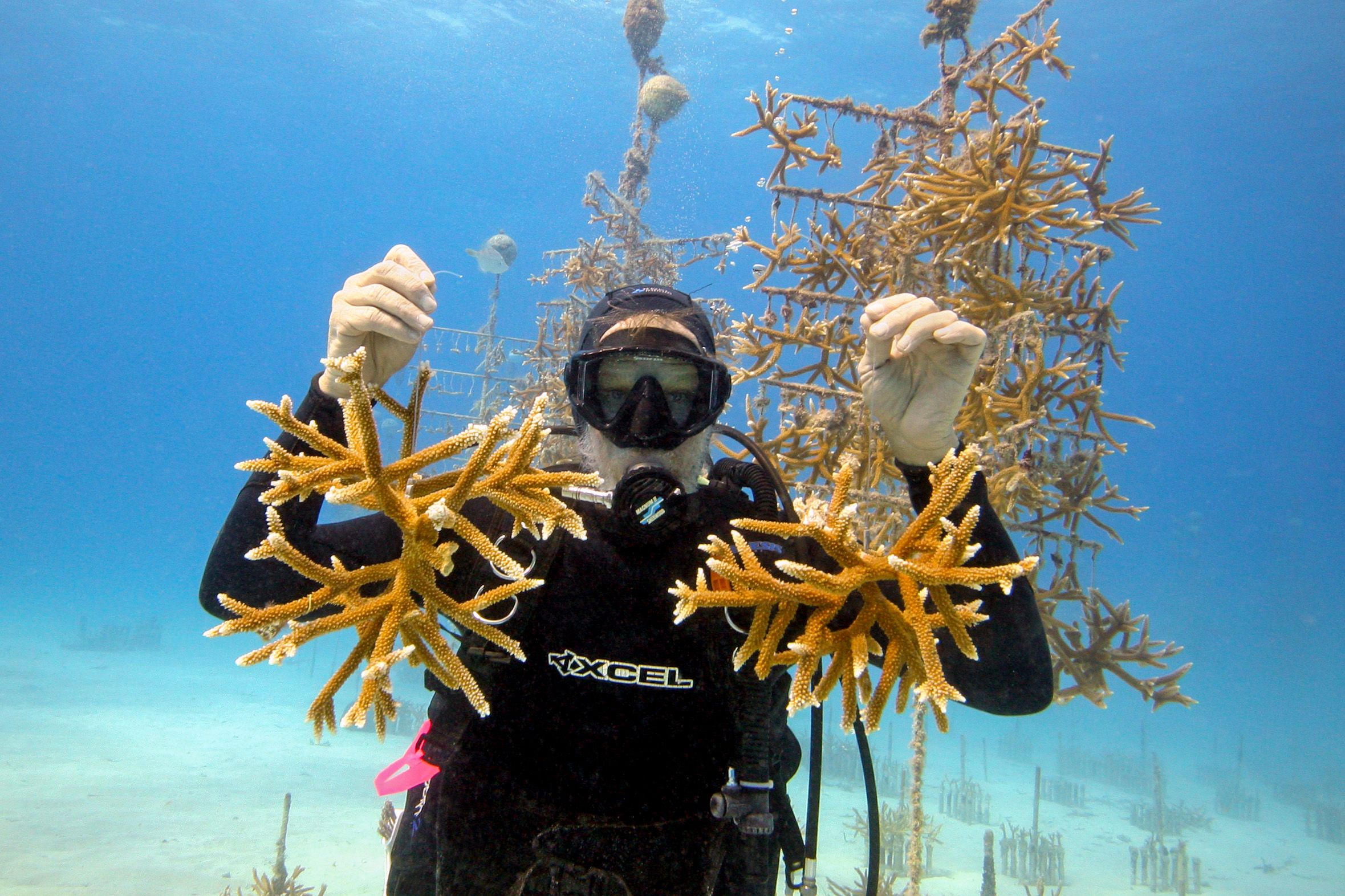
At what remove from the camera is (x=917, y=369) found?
98.0 inches

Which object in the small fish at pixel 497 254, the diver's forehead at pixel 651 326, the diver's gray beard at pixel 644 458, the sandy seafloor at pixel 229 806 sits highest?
the small fish at pixel 497 254

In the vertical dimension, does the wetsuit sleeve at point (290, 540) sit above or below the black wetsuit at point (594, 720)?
above

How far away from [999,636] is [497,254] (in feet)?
89.7

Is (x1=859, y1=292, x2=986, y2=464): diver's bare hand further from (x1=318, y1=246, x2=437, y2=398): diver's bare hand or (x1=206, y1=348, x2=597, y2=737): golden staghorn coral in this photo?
(x1=318, y1=246, x2=437, y2=398): diver's bare hand

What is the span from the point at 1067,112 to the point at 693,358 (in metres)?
66.0

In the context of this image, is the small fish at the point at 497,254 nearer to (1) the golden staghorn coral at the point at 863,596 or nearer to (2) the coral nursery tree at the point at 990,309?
(2) the coral nursery tree at the point at 990,309

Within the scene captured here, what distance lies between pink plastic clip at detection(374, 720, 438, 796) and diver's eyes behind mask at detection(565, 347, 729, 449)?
5.15 ft

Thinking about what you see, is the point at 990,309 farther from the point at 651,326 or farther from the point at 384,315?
the point at 384,315

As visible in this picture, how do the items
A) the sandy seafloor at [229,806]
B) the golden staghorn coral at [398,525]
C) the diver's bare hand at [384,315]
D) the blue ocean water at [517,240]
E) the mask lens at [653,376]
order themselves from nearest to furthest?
the golden staghorn coral at [398,525]
the diver's bare hand at [384,315]
the mask lens at [653,376]
the sandy seafloor at [229,806]
the blue ocean water at [517,240]

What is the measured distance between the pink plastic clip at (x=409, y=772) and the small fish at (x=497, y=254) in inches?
1017

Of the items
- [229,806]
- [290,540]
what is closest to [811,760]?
[290,540]

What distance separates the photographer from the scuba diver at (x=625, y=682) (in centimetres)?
253

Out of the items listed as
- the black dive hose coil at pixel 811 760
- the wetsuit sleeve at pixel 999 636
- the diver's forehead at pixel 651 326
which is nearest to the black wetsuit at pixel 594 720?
the wetsuit sleeve at pixel 999 636

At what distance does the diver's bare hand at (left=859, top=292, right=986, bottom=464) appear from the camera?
2.29m
